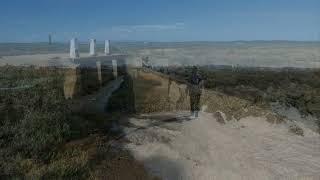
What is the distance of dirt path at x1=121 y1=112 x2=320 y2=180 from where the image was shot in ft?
32.9

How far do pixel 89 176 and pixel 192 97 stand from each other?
8.52 m

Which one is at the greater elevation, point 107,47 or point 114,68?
point 107,47

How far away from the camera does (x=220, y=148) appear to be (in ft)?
38.8

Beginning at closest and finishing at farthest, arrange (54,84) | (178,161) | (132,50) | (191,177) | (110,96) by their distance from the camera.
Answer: (191,177) < (178,161) < (54,84) < (110,96) < (132,50)

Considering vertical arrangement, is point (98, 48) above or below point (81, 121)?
above

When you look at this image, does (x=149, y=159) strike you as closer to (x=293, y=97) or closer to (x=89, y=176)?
(x=89, y=176)

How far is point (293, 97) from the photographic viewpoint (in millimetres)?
19891

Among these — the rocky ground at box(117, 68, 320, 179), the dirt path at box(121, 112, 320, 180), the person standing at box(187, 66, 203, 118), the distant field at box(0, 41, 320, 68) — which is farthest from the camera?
the distant field at box(0, 41, 320, 68)

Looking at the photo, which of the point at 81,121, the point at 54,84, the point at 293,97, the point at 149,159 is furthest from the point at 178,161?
the point at 293,97

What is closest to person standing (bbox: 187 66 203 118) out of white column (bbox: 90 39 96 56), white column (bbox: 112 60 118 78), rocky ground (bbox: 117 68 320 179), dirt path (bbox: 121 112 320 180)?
rocky ground (bbox: 117 68 320 179)

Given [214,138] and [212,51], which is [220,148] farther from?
[212,51]

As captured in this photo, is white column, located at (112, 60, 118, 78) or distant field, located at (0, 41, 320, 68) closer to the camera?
white column, located at (112, 60, 118, 78)

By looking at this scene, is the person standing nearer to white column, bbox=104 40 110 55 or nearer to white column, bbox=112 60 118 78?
white column, bbox=112 60 118 78

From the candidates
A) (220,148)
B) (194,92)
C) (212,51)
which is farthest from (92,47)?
(212,51)
